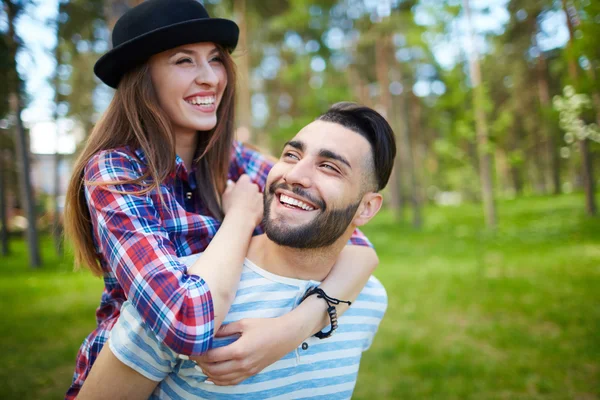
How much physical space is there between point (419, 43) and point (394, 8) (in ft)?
13.4

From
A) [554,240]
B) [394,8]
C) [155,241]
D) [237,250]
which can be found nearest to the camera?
[155,241]

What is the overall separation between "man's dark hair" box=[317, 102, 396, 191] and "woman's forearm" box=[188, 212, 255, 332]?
27.5 inches

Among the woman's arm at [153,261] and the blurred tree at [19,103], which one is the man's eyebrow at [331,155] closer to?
the woman's arm at [153,261]

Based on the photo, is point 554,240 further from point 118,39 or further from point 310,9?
point 118,39

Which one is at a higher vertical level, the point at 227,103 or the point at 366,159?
the point at 227,103

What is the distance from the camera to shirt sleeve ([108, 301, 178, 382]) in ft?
5.67

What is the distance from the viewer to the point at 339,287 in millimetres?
2100

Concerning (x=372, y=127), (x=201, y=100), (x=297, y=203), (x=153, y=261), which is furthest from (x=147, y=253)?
(x=372, y=127)

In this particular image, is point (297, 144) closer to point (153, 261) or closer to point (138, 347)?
point (153, 261)

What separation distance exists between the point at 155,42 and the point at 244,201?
85cm

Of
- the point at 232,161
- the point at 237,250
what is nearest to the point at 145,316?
the point at 237,250

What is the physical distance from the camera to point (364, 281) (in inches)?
88.4

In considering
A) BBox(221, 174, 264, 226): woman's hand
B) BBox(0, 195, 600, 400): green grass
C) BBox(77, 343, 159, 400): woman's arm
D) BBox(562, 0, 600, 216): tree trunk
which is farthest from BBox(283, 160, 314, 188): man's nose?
BBox(562, 0, 600, 216): tree trunk

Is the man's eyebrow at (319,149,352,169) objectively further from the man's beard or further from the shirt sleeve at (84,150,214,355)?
the shirt sleeve at (84,150,214,355)
